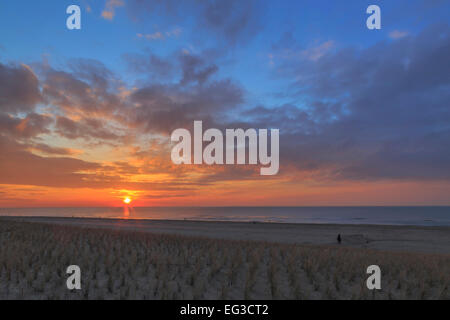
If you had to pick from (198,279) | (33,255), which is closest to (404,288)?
(198,279)

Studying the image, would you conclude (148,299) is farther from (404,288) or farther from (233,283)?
(404,288)

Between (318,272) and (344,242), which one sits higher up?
(318,272)

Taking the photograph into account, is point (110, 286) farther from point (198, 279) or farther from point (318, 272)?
point (318, 272)

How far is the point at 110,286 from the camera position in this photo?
28.2ft

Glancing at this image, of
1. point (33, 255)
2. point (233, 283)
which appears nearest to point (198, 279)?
point (233, 283)

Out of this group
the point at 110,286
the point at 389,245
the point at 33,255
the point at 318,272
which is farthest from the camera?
the point at 389,245

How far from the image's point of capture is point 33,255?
12.1 metres

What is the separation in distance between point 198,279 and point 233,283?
3.56ft

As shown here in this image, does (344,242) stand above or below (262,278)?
below

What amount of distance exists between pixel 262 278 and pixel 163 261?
3.65 meters
